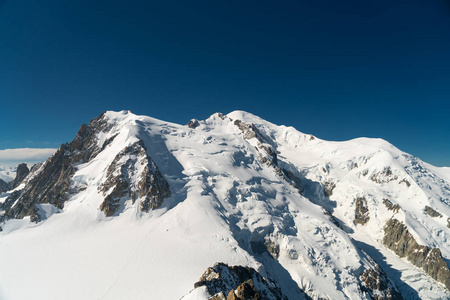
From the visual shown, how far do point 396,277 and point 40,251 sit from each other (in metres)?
129

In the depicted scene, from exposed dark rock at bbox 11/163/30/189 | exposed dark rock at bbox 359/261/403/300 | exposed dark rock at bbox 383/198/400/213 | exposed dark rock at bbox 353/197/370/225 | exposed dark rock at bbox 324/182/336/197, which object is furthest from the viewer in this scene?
exposed dark rock at bbox 324/182/336/197

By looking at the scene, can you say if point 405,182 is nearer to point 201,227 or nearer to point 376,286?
point 376,286

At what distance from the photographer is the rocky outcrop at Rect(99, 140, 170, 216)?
245 ft

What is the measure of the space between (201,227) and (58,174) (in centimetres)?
7308

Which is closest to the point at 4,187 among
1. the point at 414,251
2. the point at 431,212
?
the point at 414,251

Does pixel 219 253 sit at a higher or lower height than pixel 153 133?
lower

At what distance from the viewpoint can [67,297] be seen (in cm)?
4750

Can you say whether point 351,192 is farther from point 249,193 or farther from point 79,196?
point 79,196

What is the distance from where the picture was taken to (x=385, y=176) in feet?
470

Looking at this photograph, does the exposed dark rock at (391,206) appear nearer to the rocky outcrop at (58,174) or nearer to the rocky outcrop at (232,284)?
the rocky outcrop at (232,284)

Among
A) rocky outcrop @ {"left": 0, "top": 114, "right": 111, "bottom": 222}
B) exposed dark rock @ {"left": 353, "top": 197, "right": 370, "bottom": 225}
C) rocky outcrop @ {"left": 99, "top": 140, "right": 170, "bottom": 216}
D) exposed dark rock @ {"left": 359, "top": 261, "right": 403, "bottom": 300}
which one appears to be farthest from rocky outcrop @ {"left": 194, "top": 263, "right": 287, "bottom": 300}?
exposed dark rock @ {"left": 353, "top": 197, "right": 370, "bottom": 225}

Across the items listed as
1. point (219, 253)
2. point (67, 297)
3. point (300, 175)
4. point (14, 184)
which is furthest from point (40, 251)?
point (300, 175)

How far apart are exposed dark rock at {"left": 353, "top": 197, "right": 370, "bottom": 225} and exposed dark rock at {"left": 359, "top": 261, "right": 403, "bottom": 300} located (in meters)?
52.2

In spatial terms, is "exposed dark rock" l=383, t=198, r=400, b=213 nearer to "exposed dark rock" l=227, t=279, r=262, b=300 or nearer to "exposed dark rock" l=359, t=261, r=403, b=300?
"exposed dark rock" l=359, t=261, r=403, b=300
